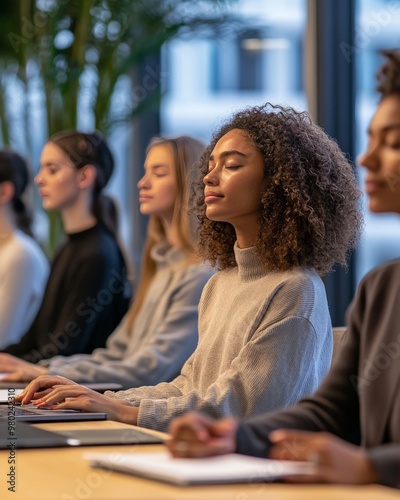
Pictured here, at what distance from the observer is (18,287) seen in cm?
446

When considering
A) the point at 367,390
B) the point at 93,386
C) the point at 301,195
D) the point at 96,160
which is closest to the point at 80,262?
the point at 96,160

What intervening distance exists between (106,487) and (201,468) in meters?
0.14

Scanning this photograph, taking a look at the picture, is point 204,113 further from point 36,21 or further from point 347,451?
point 347,451

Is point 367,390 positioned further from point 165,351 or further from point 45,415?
point 165,351

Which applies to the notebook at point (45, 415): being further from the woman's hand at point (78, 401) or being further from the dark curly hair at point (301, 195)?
the dark curly hair at point (301, 195)

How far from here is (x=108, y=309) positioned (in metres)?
4.05

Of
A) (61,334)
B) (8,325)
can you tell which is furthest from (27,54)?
(61,334)

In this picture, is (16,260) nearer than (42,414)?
No

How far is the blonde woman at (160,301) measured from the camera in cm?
343

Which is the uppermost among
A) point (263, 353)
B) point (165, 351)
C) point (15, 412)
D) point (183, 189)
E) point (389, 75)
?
point (389, 75)

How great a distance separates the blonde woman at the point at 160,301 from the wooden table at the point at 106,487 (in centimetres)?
145

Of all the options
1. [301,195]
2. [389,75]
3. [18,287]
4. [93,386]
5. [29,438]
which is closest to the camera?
[389,75]

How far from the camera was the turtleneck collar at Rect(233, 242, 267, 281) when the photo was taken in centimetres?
263

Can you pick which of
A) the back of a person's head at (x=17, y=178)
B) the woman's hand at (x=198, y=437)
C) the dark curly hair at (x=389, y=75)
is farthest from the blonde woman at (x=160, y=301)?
the woman's hand at (x=198, y=437)
